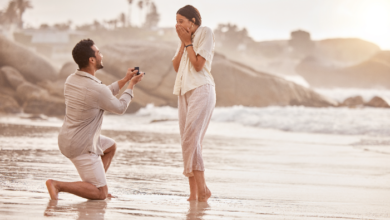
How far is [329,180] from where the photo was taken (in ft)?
16.7

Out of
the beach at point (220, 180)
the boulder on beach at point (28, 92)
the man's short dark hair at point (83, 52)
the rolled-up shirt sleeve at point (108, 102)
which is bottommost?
the beach at point (220, 180)

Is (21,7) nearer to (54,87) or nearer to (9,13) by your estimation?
(9,13)

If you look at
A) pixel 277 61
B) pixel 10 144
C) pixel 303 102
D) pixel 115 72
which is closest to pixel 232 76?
pixel 303 102

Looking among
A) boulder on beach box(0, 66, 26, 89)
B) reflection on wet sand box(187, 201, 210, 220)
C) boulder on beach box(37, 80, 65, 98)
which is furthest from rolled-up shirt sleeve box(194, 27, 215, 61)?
boulder on beach box(0, 66, 26, 89)

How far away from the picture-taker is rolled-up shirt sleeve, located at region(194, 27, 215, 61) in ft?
12.6

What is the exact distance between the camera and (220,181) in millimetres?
4871

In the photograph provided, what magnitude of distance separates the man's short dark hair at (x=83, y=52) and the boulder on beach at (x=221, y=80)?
1851 centimetres

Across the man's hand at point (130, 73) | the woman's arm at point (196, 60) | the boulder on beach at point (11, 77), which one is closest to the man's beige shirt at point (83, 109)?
the man's hand at point (130, 73)

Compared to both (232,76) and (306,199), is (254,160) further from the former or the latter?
(232,76)

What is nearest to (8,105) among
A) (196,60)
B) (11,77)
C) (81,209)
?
(11,77)

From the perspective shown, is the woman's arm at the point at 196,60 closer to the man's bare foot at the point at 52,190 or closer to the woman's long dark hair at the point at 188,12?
the woman's long dark hair at the point at 188,12

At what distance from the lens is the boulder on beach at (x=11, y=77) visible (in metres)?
19.5

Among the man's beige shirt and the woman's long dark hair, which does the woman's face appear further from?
the man's beige shirt

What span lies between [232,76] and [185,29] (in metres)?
20.1
